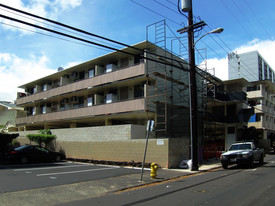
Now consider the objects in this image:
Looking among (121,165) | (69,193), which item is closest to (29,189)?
(69,193)

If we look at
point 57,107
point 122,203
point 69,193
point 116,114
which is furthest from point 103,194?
point 57,107

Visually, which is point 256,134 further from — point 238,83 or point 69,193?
point 69,193

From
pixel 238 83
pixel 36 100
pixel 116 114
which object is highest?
pixel 238 83

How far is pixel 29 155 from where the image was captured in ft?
59.5

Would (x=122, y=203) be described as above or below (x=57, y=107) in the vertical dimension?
below

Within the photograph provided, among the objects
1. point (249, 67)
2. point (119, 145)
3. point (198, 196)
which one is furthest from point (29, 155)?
point (249, 67)

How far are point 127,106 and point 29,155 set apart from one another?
852 cm

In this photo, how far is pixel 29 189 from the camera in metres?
9.16

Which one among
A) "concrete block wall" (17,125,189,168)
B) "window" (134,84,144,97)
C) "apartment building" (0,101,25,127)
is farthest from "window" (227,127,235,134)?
"apartment building" (0,101,25,127)

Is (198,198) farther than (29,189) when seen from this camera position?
No

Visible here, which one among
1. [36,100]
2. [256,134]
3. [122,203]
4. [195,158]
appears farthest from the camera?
[36,100]

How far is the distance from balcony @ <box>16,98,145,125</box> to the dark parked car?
6259 mm

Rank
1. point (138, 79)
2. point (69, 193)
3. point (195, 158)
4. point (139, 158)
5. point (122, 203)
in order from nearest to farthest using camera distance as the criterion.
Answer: point (122, 203) → point (69, 193) → point (195, 158) → point (139, 158) → point (138, 79)

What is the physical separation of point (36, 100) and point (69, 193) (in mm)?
28922
